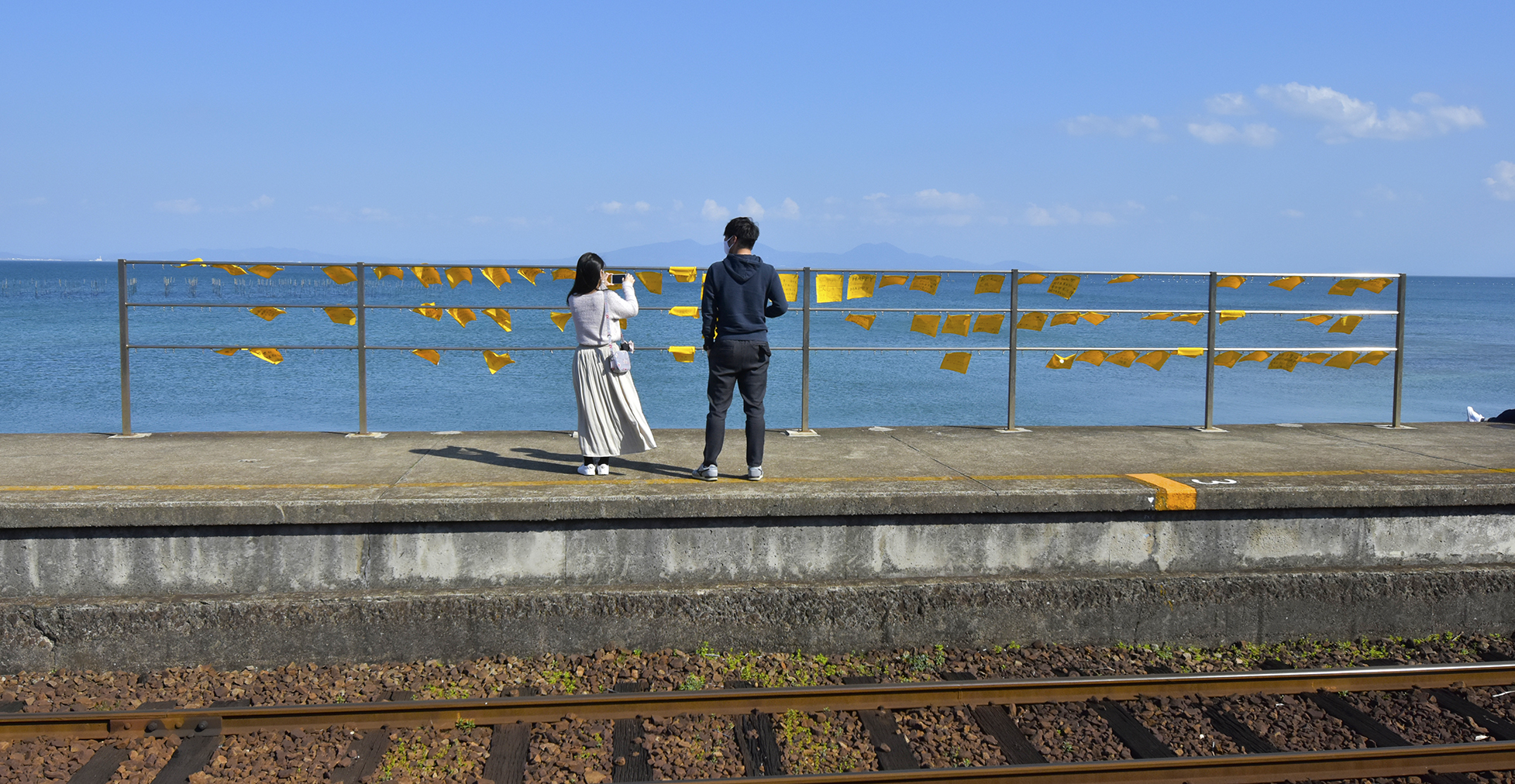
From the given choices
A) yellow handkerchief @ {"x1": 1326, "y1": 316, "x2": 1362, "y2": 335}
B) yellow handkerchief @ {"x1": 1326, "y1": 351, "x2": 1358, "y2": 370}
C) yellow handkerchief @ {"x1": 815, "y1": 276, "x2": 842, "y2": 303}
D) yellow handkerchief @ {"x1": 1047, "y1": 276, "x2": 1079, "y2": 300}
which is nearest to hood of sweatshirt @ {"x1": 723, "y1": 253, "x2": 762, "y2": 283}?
yellow handkerchief @ {"x1": 815, "y1": 276, "x2": 842, "y2": 303}

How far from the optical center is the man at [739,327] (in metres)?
6.54

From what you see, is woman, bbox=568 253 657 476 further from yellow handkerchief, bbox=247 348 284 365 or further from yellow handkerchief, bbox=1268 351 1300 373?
yellow handkerchief, bbox=1268 351 1300 373

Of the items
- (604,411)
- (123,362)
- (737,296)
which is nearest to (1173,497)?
(737,296)

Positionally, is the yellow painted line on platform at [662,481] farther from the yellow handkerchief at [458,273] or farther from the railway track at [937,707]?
the yellow handkerchief at [458,273]

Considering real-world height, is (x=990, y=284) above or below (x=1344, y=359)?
above

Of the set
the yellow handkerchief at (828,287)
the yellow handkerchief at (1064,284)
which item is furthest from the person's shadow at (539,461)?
the yellow handkerchief at (1064,284)

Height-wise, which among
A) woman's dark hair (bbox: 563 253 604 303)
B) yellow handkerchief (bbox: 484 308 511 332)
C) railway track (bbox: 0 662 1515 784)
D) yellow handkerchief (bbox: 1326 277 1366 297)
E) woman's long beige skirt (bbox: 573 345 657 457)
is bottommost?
railway track (bbox: 0 662 1515 784)

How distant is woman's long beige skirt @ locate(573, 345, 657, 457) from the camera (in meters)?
6.80

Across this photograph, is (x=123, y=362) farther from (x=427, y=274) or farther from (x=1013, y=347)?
(x=1013, y=347)

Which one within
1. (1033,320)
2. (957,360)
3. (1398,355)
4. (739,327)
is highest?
(1033,320)

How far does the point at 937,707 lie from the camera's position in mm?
5164

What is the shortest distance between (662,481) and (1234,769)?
350 centimetres

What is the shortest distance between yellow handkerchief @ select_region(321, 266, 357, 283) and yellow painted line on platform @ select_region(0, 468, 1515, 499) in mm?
2709

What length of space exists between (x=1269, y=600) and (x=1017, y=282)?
346 centimetres
